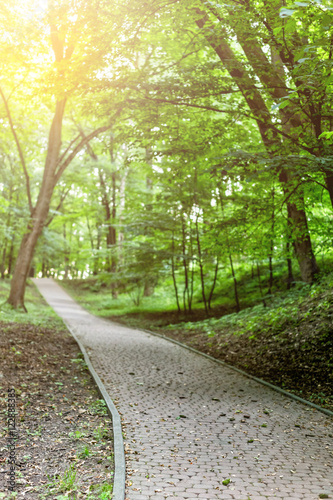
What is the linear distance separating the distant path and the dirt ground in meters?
0.30

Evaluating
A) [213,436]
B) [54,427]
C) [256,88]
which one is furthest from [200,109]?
[54,427]

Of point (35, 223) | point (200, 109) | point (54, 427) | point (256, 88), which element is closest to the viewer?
point (54, 427)

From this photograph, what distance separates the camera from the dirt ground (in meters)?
3.54

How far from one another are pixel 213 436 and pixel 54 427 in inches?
76.4

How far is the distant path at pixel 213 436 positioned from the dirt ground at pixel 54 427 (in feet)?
0.99

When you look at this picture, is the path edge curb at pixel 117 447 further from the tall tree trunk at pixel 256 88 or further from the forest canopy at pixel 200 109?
the tall tree trunk at pixel 256 88

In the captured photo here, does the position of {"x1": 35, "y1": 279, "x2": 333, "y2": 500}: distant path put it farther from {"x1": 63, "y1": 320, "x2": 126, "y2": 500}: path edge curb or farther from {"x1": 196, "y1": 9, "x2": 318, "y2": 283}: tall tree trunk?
{"x1": 196, "y1": 9, "x2": 318, "y2": 283}: tall tree trunk

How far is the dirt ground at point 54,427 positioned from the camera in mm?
3539

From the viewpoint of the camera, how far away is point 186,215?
1372 centimetres

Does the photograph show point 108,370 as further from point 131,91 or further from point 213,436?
point 131,91

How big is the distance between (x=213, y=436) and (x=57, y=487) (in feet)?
6.22

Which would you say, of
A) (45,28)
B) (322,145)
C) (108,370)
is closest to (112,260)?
(45,28)

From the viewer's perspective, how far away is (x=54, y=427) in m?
4.86

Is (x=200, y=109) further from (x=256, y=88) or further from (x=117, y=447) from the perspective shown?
(x=117, y=447)
